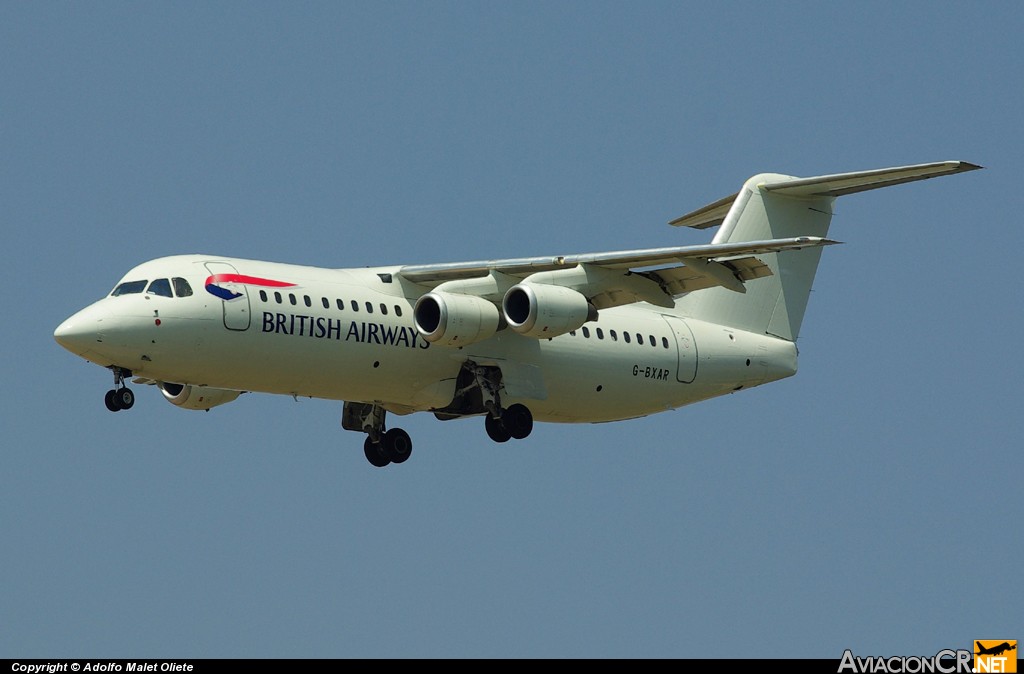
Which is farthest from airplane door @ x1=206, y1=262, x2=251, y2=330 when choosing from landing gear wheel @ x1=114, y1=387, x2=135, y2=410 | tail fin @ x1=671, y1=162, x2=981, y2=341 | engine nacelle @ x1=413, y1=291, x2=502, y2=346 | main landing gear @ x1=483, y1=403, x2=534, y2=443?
tail fin @ x1=671, y1=162, x2=981, y2=341

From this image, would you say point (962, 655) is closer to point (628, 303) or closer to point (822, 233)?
point (628, 303)

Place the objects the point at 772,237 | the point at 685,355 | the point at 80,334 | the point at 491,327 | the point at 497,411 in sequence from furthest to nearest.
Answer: the point at 772,237 < the point at 685,355 < the point at 497,411 < the point at 491,327 < the point at 80,334

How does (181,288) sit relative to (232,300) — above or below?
above

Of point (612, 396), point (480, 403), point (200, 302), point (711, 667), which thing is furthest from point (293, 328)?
point (711, 667)

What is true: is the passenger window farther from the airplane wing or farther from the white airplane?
the airplane wing

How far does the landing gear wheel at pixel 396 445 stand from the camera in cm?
2427

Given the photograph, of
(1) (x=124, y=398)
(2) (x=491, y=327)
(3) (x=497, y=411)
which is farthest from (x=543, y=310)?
(1) (x=124, y=398)

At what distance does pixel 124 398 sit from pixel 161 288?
4.16 feet

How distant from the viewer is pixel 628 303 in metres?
23.0

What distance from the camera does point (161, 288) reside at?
20.9m

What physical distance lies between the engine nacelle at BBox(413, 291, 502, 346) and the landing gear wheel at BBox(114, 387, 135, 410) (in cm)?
338

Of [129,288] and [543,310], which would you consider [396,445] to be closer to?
[543,310]

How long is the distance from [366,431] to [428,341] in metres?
2.80

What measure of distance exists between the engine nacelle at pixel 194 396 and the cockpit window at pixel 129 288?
2.83 meters
